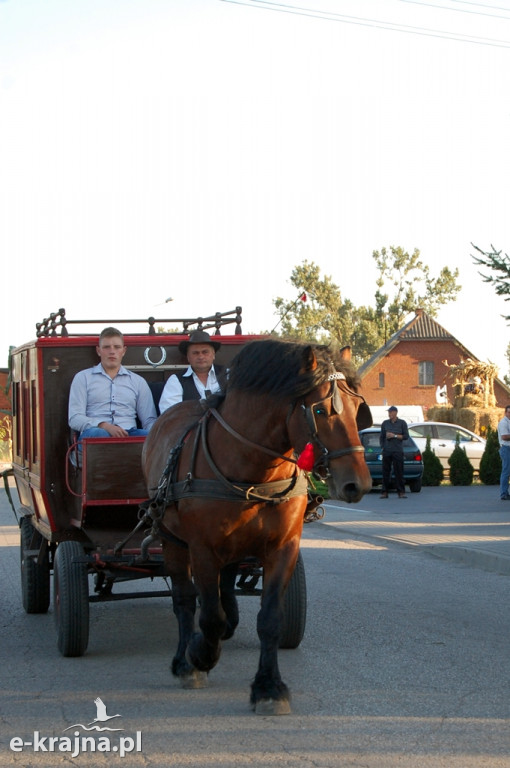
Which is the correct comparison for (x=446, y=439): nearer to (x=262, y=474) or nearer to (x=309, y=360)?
(x=262, y=474)

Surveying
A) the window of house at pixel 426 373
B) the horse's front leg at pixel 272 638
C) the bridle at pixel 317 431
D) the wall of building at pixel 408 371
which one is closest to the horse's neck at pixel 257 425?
the bridle at pixel 317 431

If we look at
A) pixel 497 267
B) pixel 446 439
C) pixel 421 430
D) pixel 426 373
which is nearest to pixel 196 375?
pixel 497 267

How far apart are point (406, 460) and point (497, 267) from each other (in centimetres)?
→ 1148

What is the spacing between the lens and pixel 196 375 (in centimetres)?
752

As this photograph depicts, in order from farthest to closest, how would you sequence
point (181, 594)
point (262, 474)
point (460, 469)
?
point (460, 469) → point (181, 594) → point (262, 474)

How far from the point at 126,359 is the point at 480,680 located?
3913 millimetres

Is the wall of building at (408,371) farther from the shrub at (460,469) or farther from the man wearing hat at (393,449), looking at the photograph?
the man wearing hat at (393,449)

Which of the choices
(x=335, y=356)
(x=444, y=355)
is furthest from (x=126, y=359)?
(x=444, y=355)

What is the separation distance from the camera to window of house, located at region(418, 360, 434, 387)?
65250 mm

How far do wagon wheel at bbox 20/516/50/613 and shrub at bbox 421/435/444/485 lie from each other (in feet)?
63.5

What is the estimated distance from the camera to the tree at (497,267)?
1371 centimetres

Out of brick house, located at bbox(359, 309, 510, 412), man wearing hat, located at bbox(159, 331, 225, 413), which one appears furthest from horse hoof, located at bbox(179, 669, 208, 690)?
brick house, located at bbox(359, 309, 510, 412)

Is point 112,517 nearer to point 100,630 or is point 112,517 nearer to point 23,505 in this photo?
point 100,630

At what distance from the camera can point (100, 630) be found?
26.5 feet
